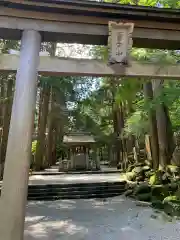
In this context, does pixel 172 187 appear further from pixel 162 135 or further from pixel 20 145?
pixel 20 145

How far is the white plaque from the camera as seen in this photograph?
3.92m

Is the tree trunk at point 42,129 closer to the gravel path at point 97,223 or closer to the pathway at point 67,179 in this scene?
the pathway at point 67,179

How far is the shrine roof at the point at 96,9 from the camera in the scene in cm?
382

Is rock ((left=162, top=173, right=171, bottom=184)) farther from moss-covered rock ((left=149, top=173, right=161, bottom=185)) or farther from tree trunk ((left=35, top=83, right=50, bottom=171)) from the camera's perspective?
tree trunk ((left=35, top=83, right=50, bottom=171))

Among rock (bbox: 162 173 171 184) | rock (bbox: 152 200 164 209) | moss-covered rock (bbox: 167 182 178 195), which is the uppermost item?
rock (bbox: 162 173 171 184)

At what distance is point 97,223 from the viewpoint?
647 centimetres

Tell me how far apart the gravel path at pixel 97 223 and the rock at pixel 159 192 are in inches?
39.7

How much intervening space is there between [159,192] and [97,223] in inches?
153

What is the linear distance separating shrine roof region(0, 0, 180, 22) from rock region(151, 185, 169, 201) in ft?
23.0

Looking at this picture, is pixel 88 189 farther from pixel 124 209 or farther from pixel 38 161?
pixel 38 161

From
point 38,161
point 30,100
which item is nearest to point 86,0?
point 30,100

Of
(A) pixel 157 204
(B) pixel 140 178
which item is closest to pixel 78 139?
(B) pixel 140 178

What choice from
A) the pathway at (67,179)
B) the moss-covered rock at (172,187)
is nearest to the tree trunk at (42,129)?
the pathway at (67,179)

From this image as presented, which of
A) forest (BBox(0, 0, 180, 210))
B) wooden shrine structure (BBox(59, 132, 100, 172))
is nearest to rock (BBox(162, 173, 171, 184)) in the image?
forest (BBox(0, 0, 180, 210))
